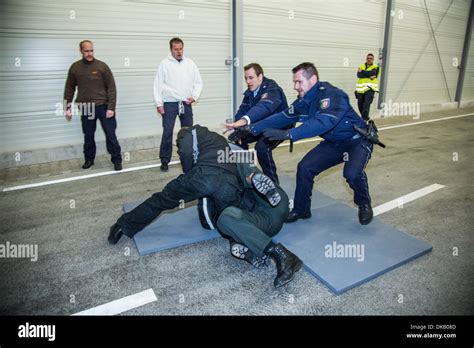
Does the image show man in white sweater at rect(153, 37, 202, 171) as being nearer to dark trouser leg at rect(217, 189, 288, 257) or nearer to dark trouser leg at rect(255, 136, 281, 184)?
dark trouser leg at rect(255, 136, 281, 184)

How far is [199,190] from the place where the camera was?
2.96 metres

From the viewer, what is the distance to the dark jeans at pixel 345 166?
12.2ft

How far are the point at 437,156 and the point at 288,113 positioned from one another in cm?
429

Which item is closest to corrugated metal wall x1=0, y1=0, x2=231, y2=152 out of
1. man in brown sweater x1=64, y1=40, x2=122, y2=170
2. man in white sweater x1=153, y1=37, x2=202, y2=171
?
man in brown sweater x1=64, y1=40, x2=122, y2=170

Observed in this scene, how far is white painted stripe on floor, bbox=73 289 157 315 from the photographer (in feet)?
8.34

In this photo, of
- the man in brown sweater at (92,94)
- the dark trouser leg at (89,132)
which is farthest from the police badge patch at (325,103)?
the dark trouser leg at (89,132)

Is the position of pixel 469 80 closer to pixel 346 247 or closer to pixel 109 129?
pixel 346 247

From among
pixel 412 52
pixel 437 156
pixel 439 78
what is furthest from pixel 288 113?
pixel 439 78

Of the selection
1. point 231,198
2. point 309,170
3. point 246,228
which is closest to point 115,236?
point 231,198

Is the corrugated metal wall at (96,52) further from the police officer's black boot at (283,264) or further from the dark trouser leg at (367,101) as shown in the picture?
the police officer's black boot at (283,264)

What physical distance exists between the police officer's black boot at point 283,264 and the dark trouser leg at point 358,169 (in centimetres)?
128

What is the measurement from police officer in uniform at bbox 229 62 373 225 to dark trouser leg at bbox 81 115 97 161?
9.75 ft

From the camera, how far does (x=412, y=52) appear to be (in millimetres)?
12312
